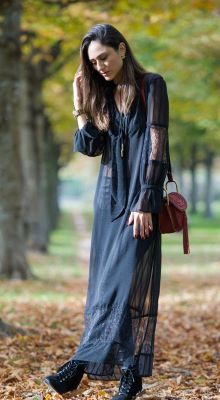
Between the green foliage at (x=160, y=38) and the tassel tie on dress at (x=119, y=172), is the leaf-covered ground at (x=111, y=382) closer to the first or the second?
the tassel tie on dress at (x=119, y=172)

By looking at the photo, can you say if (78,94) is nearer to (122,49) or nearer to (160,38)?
(122,49)

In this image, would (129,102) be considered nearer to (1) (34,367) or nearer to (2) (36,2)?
(1) (34,367)

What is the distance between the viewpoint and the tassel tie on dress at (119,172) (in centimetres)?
479

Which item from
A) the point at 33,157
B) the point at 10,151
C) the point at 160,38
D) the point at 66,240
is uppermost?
the point at 160,38

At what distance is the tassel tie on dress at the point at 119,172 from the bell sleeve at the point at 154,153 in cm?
12

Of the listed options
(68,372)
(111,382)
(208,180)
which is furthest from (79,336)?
(208,180)

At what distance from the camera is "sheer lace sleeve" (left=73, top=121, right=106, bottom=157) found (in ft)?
16.0

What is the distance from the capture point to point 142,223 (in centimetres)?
464

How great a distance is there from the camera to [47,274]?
16.7m

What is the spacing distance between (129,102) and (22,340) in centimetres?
303

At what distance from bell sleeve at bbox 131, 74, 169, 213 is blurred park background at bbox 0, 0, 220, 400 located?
1342mm

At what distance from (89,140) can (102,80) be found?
409 mm

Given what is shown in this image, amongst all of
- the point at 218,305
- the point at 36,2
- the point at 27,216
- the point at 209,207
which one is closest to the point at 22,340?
the point at 218,305

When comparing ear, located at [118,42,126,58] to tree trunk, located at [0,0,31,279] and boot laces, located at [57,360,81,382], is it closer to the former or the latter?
boot laces, located at [57,360,81,382]
